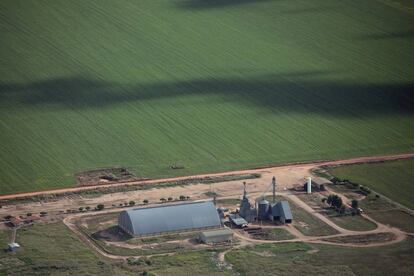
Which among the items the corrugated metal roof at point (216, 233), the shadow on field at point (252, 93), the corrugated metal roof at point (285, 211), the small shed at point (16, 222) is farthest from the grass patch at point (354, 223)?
the small shed at point (16, 222)

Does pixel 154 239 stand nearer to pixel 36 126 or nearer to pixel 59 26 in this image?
pixel 36 126

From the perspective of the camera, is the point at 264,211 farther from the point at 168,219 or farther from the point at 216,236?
the point at 168,219

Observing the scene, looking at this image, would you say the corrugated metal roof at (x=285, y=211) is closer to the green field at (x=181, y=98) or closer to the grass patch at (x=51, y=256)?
the green field at (x=181, y=98)

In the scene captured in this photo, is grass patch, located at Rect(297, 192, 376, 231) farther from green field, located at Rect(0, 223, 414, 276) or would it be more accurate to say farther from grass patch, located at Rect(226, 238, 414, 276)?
green field, located at Rect(0, 223, 414, 276)

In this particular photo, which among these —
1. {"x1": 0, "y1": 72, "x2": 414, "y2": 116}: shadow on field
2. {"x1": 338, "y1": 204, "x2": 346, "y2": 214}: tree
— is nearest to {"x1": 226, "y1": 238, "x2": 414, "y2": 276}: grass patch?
{"x1": 338, "y1": 204, "x2": 346, "y2": 214}: tree

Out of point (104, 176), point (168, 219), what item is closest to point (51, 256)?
point (168, 219)

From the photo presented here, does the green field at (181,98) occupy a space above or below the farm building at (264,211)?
above

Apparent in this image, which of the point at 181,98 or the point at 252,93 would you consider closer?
the point at 181,98

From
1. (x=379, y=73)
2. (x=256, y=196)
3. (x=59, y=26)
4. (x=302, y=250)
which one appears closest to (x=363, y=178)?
(x=256, y=196)
